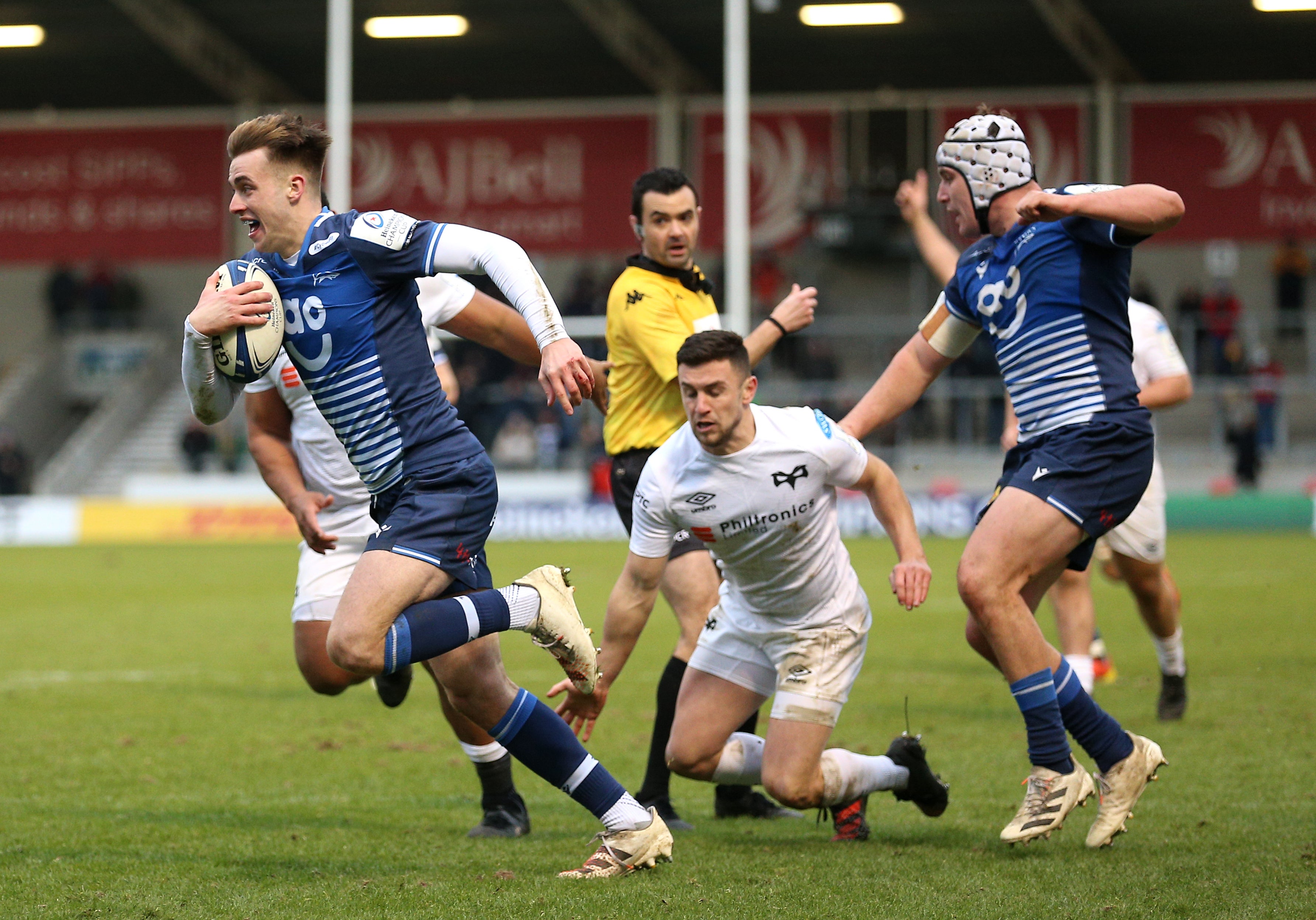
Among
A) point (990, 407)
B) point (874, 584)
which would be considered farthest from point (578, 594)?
point (990, 407)

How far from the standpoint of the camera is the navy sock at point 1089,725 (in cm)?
497

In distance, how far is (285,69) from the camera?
30734 mm

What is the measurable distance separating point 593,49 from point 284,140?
81.7 feet

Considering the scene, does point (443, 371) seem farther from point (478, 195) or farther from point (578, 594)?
point (478, 195)

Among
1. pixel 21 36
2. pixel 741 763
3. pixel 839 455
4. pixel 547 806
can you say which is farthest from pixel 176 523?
pixel 839 455

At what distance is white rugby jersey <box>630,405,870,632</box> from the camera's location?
16.4 ft

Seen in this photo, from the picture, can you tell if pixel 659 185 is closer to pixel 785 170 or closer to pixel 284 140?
pixel 284 140

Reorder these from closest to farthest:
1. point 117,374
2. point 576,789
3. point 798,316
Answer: point 576,789 → point 798,316 → point 117,374

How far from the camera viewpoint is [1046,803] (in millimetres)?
4754

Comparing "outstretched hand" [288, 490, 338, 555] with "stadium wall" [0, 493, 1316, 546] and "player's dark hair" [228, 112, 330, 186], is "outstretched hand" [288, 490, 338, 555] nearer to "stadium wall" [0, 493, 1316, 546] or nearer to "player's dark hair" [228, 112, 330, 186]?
"player's dark hair" [228, 112, 330, 186]

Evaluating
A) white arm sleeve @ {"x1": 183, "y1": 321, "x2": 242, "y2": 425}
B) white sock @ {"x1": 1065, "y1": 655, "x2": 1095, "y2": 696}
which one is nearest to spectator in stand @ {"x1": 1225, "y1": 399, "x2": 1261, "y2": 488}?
white sock @ {"x1": 1065, "y1": 655, "x2": 1095, "y2": 696}

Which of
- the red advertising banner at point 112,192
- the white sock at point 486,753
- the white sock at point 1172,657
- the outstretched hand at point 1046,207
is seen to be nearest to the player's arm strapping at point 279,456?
the white sock at point 486,753

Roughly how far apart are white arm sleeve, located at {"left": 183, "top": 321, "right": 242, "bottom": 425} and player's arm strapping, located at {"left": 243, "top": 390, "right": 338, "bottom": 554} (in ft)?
4.01

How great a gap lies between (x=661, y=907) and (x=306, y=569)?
9.22 ft
